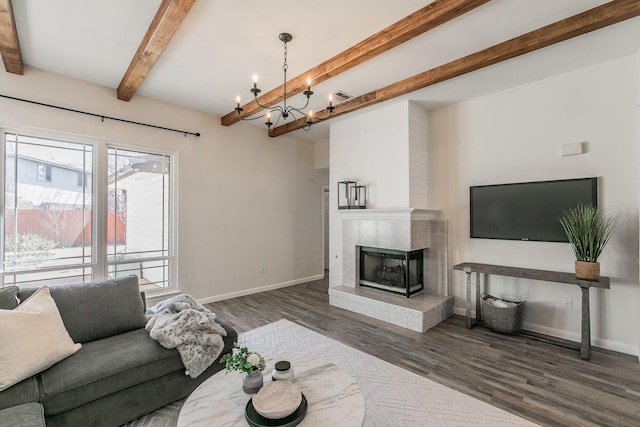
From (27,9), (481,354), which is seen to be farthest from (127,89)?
(481,354)

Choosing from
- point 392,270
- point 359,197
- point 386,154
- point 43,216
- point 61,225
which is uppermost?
point 386,154

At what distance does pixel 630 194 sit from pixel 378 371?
299 centimetres

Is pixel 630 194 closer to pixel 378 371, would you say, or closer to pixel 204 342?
pixel 378 371

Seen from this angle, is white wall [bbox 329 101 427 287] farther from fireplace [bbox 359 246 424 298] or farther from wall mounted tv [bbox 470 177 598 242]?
wall mounted tv [bbox 470 177 598 242]

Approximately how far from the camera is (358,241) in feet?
14.7

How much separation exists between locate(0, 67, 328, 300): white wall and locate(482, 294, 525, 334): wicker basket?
11.3 ft

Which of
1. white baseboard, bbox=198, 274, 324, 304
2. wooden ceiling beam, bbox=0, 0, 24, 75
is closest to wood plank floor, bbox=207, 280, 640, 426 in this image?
white baseboard, bbox=198, 274, 324, 304

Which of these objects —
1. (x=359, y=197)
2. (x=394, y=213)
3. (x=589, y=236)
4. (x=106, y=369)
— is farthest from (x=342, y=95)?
(x=106, y=369)

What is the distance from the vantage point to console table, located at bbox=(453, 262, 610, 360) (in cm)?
273

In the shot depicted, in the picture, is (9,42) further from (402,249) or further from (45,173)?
(402,249)

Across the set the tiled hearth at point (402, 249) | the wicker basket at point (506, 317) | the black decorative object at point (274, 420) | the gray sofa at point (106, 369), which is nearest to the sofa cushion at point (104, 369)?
the gray sofa at point (106, 369)

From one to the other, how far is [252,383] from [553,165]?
373 cm

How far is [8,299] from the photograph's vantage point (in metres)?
2.00

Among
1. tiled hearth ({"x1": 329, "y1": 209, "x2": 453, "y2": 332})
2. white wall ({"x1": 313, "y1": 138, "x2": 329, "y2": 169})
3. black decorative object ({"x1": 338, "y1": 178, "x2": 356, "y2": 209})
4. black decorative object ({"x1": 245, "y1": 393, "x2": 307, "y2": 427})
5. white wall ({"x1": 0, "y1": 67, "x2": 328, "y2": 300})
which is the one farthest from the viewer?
white wall ({"x1": 313, "y1": 138, "x2": 329, "y2": 169})
